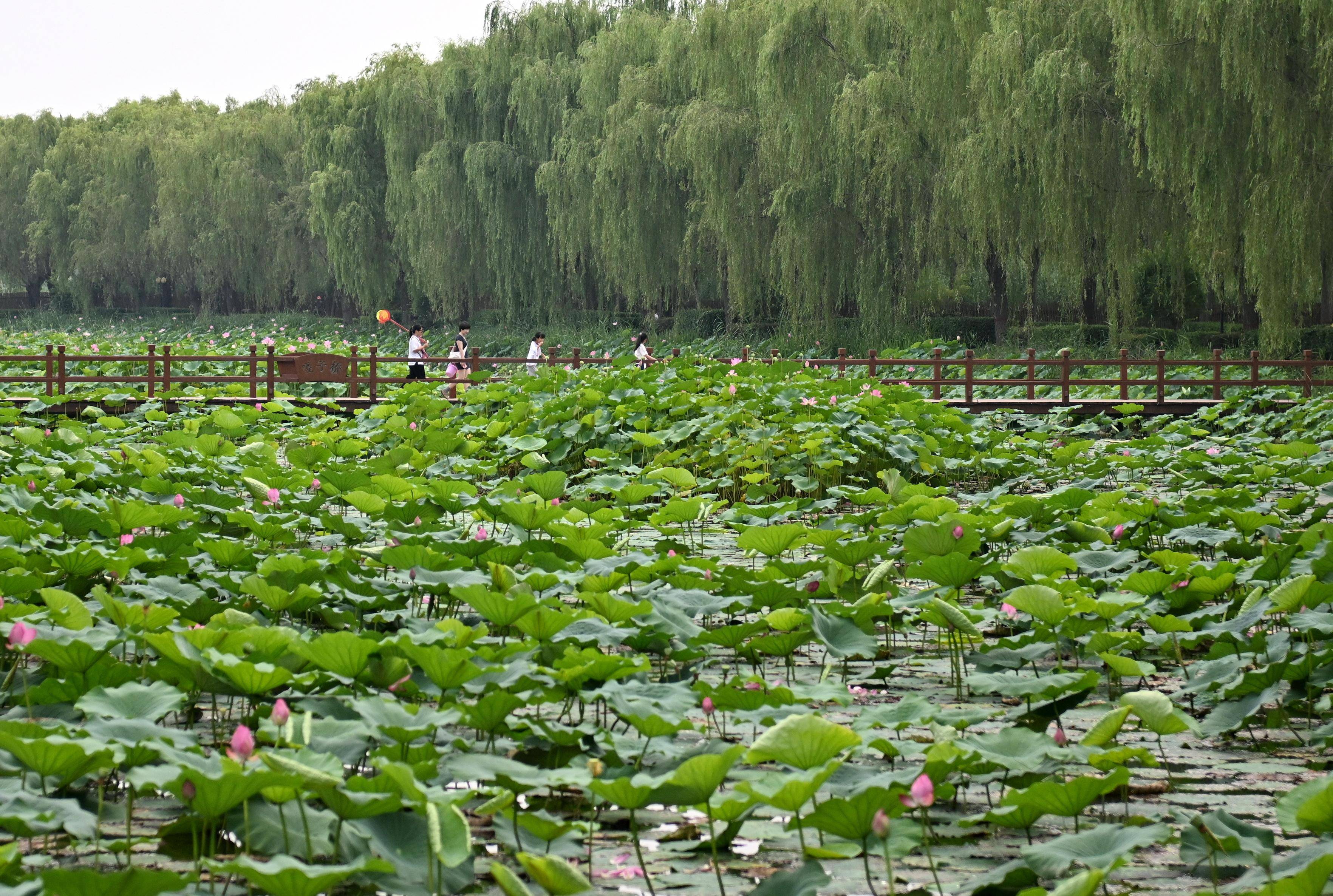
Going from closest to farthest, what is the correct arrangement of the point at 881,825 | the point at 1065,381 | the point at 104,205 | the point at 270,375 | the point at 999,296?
the point at 881,825 < the point at 1065,381 < the point at 270,375 < the point at 999,296 < the point at 104,205

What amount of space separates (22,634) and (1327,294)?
568 inches

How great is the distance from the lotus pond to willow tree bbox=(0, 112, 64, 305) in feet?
117

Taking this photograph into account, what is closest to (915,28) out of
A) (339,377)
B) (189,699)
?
(339,377)

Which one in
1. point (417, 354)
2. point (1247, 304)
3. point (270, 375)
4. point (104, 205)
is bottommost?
point (270, 375)

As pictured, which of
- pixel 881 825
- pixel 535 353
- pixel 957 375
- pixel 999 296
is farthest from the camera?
pixel 999 296

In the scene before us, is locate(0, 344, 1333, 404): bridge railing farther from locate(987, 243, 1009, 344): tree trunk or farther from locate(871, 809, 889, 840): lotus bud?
locate(871, 809, 889, 840): lotus bud

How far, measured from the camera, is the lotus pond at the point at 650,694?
1986 mm

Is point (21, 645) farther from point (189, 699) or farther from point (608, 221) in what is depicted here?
point (608, 221)

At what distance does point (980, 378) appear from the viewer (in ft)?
49.9

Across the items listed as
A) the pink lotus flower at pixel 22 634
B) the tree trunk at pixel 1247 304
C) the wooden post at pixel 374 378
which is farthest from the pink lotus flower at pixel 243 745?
the tree trunk at pixel 1247 304

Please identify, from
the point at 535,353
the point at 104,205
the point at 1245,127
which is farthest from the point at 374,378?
the point at 104,205

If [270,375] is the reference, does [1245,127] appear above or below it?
above

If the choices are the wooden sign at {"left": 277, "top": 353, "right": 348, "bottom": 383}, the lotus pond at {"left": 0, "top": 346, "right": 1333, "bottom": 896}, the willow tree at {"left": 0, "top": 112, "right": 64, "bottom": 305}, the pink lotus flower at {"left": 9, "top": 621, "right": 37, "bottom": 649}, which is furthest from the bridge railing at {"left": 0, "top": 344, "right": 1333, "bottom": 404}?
the willow tree at {"left": 0, "top": 112, "right": 64, "bottom": 305}

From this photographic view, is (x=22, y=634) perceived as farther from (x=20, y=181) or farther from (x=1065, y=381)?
(x=20, y=181)
